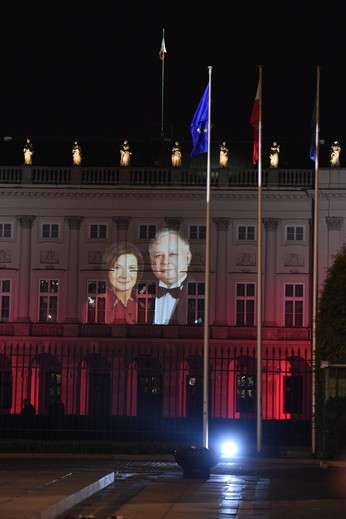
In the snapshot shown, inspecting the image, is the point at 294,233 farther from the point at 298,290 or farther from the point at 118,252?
the point at 118,252

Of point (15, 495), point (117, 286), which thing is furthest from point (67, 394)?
point (15, 495)

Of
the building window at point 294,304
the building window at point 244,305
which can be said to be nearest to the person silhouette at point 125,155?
the building window at point 244,305

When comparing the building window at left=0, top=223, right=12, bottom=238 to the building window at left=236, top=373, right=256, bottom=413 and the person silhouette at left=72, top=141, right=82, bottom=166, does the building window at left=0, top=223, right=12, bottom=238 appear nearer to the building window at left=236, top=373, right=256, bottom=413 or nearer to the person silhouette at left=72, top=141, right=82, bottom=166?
the person silhouette at left=72, top=141, right=82, bottom=166

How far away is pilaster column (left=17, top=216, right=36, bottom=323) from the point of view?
242 feet

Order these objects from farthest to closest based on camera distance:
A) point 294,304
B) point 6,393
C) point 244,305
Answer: point 244,305 < point 294,304 < point 6,393

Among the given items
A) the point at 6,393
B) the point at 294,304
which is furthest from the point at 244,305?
the point at 6,393

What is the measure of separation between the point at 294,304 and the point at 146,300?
8.17 metres

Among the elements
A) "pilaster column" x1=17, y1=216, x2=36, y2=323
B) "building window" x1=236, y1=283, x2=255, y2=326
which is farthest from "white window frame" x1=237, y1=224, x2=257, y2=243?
"pilaster column" x1=17, y1=216, x2=36, y2=323

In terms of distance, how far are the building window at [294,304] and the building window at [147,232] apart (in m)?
8.01

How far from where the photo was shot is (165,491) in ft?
92.3

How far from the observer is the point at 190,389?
70.2 meters

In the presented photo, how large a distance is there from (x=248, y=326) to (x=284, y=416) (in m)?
6.64

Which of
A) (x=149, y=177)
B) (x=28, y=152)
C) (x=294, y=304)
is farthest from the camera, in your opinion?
(x=149, y=177)

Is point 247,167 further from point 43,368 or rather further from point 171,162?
point 43,368
